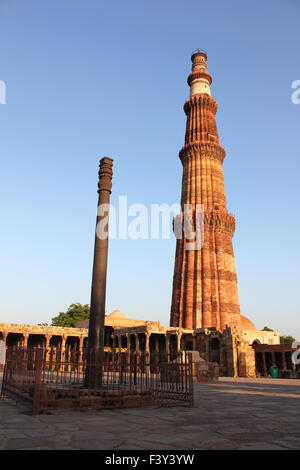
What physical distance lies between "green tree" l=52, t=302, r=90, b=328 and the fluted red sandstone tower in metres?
18.4

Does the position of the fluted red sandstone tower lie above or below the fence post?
above

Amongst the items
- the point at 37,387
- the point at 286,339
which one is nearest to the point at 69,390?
the point at 37,387

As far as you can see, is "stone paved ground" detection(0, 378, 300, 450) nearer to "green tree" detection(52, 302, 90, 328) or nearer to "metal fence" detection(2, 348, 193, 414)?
"metal fence" detection(2, 348, 193, 414)

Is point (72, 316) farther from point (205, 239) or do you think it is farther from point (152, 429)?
point (152, 429)

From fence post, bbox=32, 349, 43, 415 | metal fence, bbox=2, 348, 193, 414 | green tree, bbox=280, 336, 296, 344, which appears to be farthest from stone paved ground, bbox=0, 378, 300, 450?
green tree, bbox=280, 336, 296, 344

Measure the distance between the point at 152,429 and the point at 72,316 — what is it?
52.4 meters

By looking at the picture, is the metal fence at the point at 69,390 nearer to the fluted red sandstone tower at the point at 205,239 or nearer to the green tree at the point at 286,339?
the fluted red sandstone tower at the point at 205,239

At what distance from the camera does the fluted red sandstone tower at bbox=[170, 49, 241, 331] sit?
39.3m

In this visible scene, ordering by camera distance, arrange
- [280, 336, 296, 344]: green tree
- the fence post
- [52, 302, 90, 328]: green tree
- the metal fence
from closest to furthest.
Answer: the fence post, the metal fence, [52, 302, 90, 328]: green tree, [280, 336, 296, 344]: green tree

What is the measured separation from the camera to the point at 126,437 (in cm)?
457

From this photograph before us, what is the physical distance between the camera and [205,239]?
136ft

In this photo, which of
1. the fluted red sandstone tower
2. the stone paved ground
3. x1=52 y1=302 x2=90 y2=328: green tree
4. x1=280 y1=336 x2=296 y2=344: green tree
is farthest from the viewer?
x1=280 y1=336 x2=296 y2=344: green tree

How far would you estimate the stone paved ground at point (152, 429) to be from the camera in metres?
4.21
